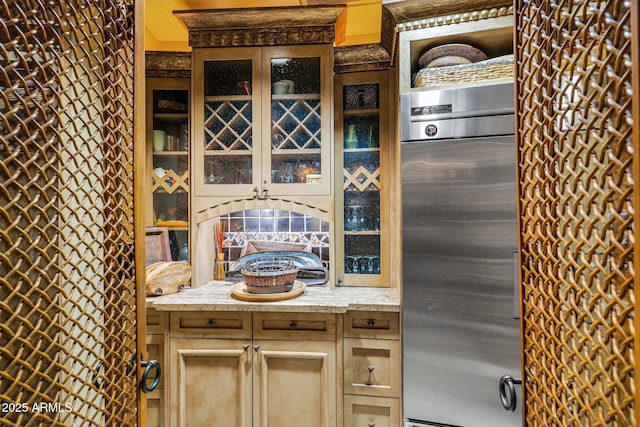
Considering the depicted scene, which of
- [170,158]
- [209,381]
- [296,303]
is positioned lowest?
[209,381]

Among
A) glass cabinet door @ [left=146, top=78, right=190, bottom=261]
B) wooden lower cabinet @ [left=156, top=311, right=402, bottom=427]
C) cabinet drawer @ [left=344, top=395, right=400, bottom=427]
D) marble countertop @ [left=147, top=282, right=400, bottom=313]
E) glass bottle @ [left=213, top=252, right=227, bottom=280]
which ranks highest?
glass cabinet door @ [left=146, top=78, right=190, bottom=261]

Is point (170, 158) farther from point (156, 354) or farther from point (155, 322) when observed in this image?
point (156, 354)

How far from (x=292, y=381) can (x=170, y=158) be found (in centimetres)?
172

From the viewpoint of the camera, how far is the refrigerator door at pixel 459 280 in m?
1.58

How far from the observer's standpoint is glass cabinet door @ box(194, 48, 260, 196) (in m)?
2.27

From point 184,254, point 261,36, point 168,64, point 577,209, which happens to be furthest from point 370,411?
point 168,64

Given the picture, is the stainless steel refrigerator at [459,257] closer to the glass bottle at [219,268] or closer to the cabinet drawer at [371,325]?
the cabinet drawer at [371,325]

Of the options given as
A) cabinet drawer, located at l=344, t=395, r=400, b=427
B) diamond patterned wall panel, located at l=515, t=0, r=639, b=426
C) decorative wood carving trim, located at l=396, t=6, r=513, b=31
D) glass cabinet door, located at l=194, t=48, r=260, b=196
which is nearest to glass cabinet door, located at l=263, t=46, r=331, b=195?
glass cabinet door, located at l=194, t=48, r=260, b=196

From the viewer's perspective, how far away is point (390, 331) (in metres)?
1.92

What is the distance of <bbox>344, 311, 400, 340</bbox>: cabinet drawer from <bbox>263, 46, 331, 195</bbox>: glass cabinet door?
79cm

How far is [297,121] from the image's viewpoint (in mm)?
2283

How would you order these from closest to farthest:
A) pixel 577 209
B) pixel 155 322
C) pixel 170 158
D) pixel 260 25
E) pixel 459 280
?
pixel 577 209 → pixel 459 280 → pixel 155 322 → pixel 260 25 → pixel 170 158

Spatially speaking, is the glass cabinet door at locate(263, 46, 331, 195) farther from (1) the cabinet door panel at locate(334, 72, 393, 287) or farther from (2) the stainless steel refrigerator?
(2) the stainless steel refrigerator

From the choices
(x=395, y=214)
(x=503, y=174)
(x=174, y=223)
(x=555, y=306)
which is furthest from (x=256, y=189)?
(x=555, y=306)
